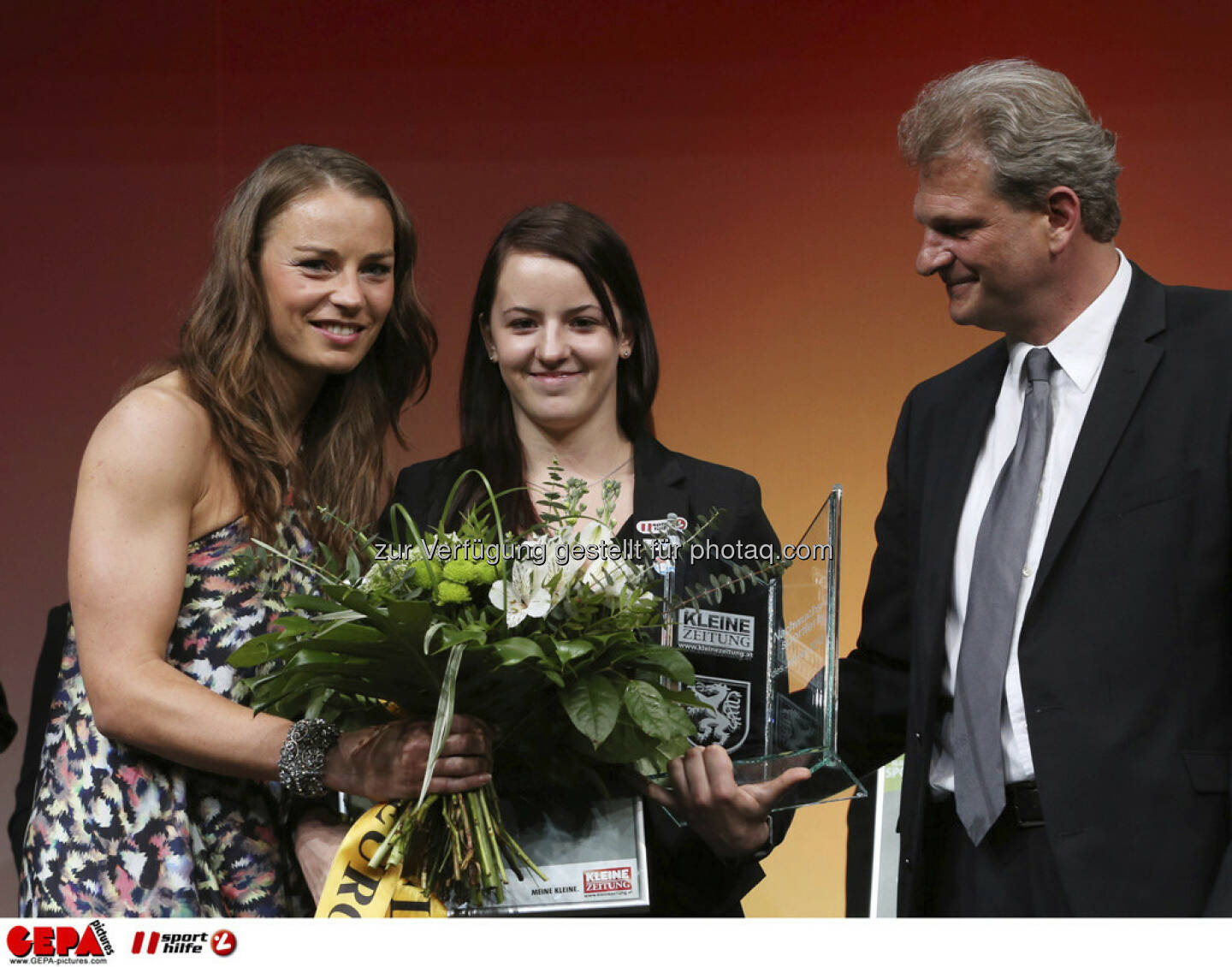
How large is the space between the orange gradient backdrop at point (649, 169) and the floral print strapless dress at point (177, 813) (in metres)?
1.54

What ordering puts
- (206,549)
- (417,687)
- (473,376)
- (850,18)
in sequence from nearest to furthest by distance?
(417,687)
(206,549)
(473,376)
(850,18)

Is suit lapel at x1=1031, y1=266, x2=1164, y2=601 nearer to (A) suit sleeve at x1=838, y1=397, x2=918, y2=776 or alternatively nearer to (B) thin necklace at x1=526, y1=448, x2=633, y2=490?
(A) suit sleeve at x1=838, y1=397, x2=918, y2=776

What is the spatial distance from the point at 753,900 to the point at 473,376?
1.75m

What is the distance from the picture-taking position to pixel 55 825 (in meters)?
1.99

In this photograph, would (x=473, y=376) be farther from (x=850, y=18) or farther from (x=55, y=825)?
(x=850, y=18)

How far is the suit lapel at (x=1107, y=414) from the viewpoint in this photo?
1.95 m

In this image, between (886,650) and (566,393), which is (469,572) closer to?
(566,393)

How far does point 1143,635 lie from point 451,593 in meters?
0.98

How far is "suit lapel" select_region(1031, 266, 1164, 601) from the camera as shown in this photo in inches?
76.7

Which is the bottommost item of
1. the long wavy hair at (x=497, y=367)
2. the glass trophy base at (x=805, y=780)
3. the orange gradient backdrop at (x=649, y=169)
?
the glass trophy base at (x=805, y=780)

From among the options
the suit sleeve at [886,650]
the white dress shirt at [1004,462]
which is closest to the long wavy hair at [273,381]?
the suit sleeve at [886,650]

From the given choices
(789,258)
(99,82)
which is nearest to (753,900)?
(789,258)
